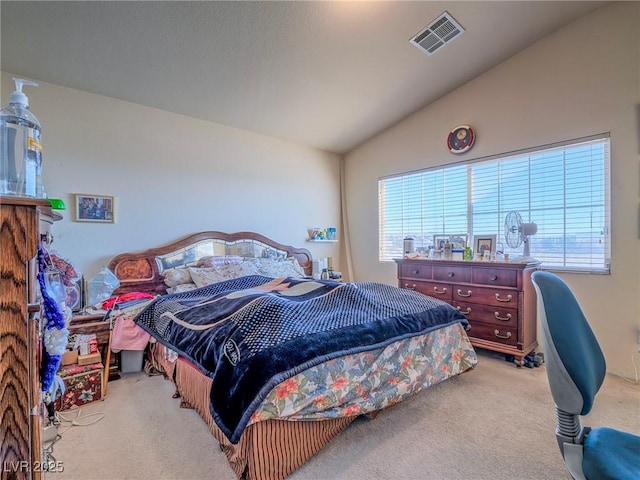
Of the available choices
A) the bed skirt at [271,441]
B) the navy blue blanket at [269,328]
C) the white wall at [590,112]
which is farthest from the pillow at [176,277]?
the white wall at [590,112]

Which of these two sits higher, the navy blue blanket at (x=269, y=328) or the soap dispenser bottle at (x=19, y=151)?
the soap dispenser bottle at (x=19, y=151)

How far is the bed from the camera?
1.35 metres

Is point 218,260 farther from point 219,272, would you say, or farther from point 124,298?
point 124,298

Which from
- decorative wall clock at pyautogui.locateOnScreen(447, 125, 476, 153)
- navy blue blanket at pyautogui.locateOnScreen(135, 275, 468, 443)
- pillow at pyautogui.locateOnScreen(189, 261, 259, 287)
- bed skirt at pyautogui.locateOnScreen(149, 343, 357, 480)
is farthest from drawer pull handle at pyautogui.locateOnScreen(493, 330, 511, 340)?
pillow at pyautogui.locateOnScreen(189, 261, 259, 287)

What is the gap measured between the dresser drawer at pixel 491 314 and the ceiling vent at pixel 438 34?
98.9 inches

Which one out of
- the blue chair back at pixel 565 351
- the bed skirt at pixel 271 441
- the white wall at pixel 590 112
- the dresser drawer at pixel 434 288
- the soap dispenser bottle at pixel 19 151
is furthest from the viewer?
the dresser drawer at pixel 434 288

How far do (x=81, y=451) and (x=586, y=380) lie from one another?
233 centimetres

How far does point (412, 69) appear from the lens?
10.4 ft

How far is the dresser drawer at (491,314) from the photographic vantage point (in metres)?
2.76

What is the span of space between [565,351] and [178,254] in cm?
333

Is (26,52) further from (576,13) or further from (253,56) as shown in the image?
(576,13)

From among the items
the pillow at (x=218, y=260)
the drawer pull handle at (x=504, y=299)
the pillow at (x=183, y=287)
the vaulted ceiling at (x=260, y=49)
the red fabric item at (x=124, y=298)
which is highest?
the vaulted ceiling at (x=260, y=49)

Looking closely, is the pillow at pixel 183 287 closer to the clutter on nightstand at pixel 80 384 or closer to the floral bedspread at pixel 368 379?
the clutter on nightstand at pixel 80 384

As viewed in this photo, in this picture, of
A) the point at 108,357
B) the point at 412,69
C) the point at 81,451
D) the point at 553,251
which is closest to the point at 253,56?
the point at 412,69
